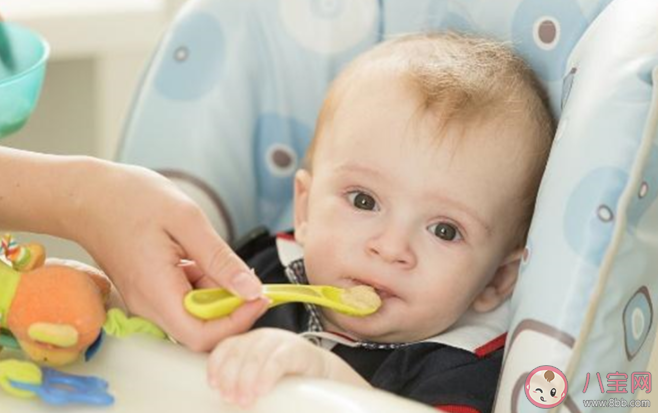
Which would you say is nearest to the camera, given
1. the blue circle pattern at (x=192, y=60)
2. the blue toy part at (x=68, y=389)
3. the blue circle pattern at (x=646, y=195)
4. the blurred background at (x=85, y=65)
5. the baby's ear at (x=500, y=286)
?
the blue toy part at (x=68, y=389)

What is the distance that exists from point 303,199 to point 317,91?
5.6 inches

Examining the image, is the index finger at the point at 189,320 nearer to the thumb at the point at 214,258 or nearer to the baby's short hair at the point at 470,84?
the thumb at the point at 214,258

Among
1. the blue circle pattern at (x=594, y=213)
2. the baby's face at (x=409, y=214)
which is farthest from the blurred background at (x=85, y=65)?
the blue circle pattern at (x=594, y=213)

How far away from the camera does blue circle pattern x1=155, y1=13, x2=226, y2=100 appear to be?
1.20 metres

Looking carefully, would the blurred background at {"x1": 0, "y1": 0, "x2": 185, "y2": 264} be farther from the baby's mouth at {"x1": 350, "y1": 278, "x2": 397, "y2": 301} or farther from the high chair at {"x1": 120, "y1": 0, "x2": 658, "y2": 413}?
the baby's mouth at {"x1": 350, "y1": 278, "x2": 397, "y2": 301}

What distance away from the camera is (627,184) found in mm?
842

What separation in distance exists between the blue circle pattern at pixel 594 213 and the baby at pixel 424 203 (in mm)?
158

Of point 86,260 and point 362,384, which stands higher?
point 362,384

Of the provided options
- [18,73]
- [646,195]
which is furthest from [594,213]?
[18,73]

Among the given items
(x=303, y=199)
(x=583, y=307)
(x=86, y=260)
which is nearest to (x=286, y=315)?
(x=303, y=199)

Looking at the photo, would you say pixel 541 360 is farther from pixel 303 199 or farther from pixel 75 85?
pixel 75 85

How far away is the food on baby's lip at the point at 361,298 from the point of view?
962mm

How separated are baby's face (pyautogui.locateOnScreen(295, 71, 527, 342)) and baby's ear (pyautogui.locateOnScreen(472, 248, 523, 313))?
0.09ft

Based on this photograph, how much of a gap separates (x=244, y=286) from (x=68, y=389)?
5.5 inches
